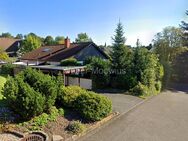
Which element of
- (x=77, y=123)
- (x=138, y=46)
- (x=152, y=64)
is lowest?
(x=77, y=123)

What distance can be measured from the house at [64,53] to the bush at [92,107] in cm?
1656

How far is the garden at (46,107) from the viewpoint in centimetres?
895

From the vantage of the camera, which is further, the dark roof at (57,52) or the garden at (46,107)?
the dark roof at (57,52)

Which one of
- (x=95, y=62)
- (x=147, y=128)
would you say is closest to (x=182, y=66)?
(x=95, y=62)

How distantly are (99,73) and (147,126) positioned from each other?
9.64m

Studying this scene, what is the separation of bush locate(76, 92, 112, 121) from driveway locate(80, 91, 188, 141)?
642 millimetres

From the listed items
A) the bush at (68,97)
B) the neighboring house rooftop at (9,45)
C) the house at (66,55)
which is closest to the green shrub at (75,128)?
the bush at (68,97)

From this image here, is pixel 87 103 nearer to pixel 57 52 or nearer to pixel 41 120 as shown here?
pixel 41 120

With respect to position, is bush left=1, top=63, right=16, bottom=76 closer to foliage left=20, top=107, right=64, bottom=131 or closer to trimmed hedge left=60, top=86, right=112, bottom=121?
trimmed hedge left=60, top=86, right=112, bottom=121

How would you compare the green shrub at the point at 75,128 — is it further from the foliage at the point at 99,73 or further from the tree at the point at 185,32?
the tree at the point at 185,32

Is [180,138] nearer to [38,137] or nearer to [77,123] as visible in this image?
[77,123]

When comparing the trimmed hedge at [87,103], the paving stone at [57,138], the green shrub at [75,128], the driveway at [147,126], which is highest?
the trimmed hedge at [87,103]

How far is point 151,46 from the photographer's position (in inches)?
1375

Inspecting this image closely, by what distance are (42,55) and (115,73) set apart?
1613 centimetres
